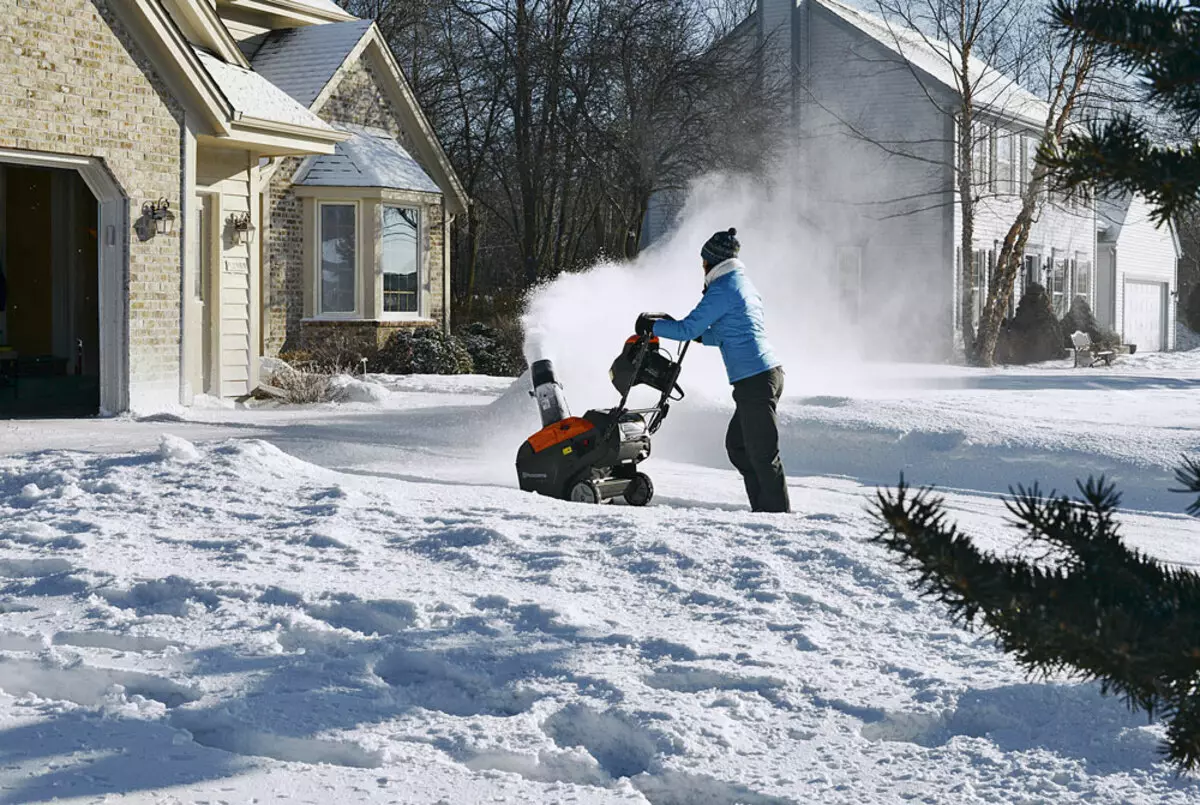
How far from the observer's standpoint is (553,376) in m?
9.71

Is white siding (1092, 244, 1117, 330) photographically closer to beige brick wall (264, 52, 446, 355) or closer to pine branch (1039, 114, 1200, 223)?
beige brick wall (264, 52, 446, 355)

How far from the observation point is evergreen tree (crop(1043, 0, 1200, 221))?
97.1 inches

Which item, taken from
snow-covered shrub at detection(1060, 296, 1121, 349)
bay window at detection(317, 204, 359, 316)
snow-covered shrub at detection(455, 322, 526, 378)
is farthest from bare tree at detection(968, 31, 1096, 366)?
bay window at detection(317, 204, 359, 316)

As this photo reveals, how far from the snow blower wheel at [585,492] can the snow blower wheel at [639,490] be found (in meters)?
0.43

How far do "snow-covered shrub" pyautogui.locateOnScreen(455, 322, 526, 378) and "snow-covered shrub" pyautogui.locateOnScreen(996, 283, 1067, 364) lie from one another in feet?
39.5

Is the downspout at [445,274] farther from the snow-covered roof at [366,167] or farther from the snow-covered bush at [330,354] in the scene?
the snow-covered bush at [330,354]

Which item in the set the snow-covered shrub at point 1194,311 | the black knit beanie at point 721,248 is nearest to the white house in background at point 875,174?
the black knit beanie at point 721,248

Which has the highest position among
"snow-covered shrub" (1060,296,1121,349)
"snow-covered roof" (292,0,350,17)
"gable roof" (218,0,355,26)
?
"snow-covered roof" (292,0,350,17)

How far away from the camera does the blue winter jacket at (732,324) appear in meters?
8.81

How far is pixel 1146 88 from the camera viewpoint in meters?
2.52

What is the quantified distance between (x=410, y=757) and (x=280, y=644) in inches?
52.2

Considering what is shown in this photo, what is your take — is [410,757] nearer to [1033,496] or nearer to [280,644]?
[280,644]

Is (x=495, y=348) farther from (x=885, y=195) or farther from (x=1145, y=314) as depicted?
(x=1145, y=314)

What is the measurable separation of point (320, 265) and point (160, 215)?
827cm
